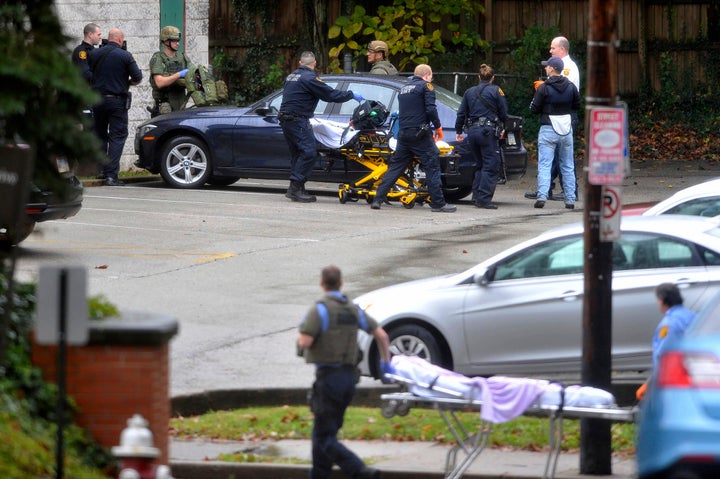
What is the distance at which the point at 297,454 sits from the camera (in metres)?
9.63

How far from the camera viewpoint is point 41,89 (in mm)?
7371

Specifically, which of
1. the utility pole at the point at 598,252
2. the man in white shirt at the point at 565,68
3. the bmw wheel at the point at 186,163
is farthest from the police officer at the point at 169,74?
the utility pole at the point at 598,252

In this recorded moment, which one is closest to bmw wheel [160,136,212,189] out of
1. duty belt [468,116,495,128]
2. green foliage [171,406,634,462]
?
duty belt [468,116,495,128]

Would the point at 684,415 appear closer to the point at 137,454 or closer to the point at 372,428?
the point at 137,454

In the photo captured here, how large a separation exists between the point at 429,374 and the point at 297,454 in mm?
1661

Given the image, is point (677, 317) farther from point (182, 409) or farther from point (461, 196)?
point (461, 196)

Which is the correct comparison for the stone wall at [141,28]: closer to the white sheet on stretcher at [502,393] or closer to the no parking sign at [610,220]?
the no parking sign at [610,220]

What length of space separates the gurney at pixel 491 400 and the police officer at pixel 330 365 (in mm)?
234

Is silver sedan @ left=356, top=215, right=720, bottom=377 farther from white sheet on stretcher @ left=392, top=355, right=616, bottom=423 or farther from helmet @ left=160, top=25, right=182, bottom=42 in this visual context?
helmet @ left=160, top=25, right=182, bottom=42

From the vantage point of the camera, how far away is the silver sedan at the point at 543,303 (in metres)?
10.4

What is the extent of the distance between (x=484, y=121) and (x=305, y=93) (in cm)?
247

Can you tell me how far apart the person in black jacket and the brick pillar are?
1207cm

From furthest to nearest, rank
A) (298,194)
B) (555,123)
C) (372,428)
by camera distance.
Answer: (298,194)
(555,123)
(372,428)

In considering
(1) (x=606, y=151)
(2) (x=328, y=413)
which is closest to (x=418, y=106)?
(1) (x=606, y=151)
